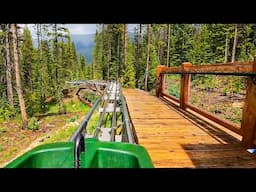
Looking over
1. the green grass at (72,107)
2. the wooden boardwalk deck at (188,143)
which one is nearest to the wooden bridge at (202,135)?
the wooden boardwalk deck at (188,143)

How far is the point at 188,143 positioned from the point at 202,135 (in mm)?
444

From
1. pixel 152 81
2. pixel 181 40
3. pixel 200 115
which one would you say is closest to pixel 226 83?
pixel 200 115

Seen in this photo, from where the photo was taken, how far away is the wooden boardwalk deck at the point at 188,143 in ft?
8.41

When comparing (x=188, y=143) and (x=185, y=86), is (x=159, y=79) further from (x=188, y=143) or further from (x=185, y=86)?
(x=188, y=143)

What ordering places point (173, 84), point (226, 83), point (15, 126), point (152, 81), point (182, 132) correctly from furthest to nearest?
point (152, 81) → point (15, 126) → point (173, 84) → point (226, 83) → point (182, 132)

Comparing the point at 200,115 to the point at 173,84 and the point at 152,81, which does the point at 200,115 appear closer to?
the point at 173,84

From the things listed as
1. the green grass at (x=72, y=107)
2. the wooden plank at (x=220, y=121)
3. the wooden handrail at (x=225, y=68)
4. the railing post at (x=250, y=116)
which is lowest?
the green grass at (x=72, y=107)

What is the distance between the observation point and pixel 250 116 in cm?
274

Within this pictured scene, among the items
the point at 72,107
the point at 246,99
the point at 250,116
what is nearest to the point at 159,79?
the point at 246,99

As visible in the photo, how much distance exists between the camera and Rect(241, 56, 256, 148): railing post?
2676mm

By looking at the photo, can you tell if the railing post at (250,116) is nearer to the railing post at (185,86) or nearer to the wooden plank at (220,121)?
the wooden plank at (220,121)
